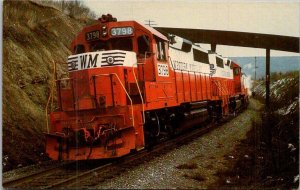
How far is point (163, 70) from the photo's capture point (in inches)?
313

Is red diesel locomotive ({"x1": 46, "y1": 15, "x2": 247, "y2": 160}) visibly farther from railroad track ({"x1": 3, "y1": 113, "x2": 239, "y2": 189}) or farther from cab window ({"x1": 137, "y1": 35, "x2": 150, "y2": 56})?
railroad track ({"x1": 3, "y1": 113, "x2": 239, "y2": 189})

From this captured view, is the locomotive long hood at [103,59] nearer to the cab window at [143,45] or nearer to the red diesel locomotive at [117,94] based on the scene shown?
the red diesel locomotive at [117,94]

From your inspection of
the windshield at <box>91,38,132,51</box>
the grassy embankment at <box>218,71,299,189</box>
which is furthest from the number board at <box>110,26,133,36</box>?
the grassy embankment at <box>218,71,299,189</box>

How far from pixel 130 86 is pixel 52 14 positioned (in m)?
7.97

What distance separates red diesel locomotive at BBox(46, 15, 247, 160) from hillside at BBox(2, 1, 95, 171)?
1105 mm

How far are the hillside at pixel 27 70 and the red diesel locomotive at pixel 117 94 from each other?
1.10 metres

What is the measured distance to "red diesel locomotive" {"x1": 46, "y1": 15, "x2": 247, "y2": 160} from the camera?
6496 mm

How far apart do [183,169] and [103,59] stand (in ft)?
8.29

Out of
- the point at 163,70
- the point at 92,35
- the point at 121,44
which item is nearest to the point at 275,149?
the point at 163,70

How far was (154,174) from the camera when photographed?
6242 millimetres

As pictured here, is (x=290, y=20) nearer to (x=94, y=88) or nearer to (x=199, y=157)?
(x=199, y=157)

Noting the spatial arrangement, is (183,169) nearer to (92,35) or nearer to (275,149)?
(275,149)

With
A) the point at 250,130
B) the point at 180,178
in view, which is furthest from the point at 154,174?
the point at 250,130

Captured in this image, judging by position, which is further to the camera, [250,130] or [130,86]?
[250,130]
